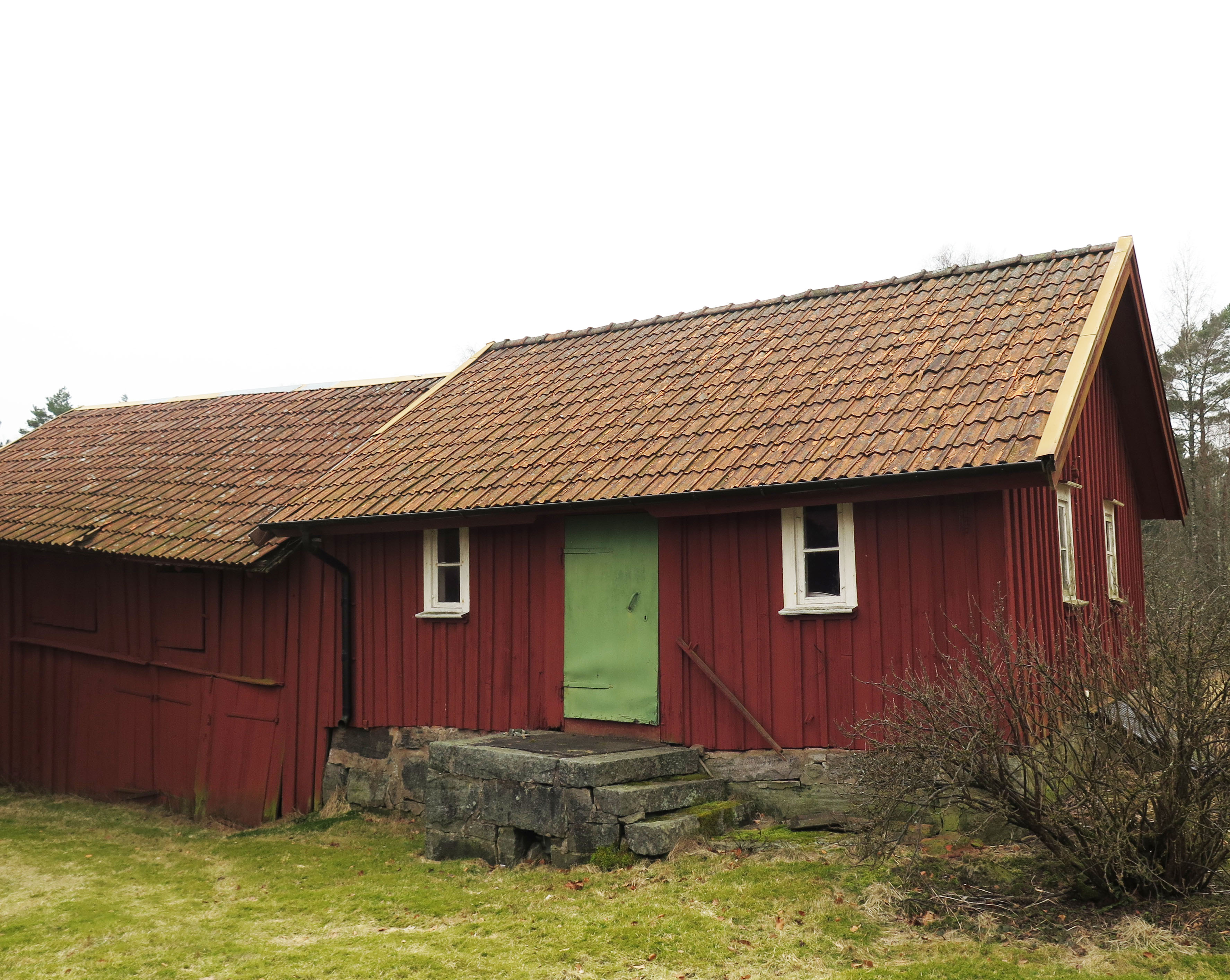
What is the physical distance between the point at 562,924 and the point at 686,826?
1737mm

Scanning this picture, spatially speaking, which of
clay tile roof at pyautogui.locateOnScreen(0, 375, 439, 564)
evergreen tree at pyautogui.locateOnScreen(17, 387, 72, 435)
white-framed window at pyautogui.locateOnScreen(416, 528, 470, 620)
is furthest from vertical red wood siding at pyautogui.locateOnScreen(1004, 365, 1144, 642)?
evergreen tree at pyautogui.locateOnScreen(17, 387, 72, 435)

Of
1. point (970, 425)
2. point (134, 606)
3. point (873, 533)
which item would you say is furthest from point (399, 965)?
point (134, 606)

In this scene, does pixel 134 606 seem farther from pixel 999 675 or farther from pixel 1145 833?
pixel 1145 833

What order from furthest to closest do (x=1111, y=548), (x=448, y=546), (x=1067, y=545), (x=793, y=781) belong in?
1. (x=1111, y=548)
2. (x=448, y=546)
3. (x=1067, y=545)
4. (x=793, y=781)

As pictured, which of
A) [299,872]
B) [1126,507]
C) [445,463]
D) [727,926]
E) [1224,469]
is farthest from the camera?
[1224,469]

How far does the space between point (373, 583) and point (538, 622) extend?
2.35m

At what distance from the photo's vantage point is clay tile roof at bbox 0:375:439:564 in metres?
13.6

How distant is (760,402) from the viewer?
1101 cm

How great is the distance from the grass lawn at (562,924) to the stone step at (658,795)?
0.48 metres

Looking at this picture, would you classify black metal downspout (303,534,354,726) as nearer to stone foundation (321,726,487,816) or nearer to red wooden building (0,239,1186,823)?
red wooden building (0,239,1186,823)

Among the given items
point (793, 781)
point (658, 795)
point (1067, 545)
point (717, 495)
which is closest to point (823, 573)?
point (717, 495)

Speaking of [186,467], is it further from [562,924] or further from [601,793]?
[562,924]

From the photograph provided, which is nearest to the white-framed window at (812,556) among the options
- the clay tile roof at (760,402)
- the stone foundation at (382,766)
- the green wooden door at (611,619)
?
the clay tile roof at (760,402)

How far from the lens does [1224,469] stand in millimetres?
30156
